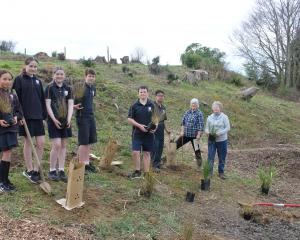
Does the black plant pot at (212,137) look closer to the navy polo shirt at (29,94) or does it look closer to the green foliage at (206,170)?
the green foliage at (206,170)

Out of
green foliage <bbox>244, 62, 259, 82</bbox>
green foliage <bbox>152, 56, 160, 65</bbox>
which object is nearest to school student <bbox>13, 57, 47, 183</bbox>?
green foliage <bbox>152, 56, 160, 65</bbox>

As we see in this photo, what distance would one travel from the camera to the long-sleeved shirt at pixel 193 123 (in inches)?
342

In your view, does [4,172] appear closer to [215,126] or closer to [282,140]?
[215,126]

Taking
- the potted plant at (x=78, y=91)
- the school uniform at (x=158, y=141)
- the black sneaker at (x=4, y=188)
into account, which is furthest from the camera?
the school uniform at (x=158, y=141)

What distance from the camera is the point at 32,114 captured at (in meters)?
5.90

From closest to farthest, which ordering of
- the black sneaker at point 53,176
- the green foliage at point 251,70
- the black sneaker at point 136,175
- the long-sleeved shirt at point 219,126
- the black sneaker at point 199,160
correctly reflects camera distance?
the black sneaker at point 53,176 < the black sneaker at point 136,175 < the long-sleeved shirt at point 219,126 < the black sneaker at point 199,160 < the green foliage at point 251,70

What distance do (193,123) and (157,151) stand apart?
36.4 inches

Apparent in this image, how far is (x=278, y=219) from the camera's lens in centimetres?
705

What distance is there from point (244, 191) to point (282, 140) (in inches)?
319

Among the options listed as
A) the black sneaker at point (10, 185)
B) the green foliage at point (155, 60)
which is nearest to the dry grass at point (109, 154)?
the black sneaker at point (10, 185)

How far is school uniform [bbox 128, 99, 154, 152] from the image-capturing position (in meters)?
7.12

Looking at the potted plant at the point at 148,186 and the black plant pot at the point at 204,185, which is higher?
the potted plant at the point at 148,186

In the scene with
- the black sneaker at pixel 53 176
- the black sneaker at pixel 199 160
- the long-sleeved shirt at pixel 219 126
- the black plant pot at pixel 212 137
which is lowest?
the black sneaker at pixel 199 160

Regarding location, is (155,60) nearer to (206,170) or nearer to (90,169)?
(206,170)
